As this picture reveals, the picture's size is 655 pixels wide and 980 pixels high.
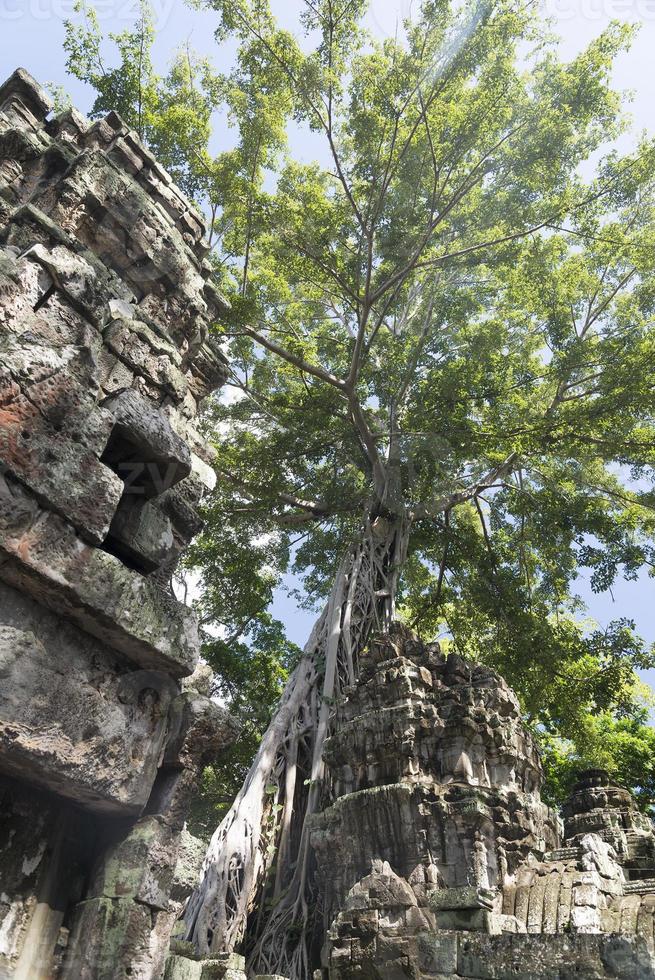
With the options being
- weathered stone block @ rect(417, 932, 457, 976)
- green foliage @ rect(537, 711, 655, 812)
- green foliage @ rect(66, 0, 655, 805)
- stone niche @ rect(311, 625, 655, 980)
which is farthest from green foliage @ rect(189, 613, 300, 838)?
weathered stone block @ rect(417, 932, 457, 976)

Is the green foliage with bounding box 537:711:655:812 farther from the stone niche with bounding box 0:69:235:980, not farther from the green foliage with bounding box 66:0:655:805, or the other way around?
the stone niche with bounding box 0:69:235:980

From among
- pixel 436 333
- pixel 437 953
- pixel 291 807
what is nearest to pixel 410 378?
pixel 436 333

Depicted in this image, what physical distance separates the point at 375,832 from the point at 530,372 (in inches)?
280

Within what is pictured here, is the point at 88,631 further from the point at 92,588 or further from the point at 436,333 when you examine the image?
the point at 436,333

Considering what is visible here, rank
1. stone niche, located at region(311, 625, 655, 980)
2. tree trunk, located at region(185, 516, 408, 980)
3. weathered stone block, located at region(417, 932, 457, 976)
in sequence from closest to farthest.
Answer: weathered stone block, located at region(417, 932, 457, 976) → stone niche, located at region(311, 625, 655, 980) → tree trunk, located at region(185, 516, 408, 980)

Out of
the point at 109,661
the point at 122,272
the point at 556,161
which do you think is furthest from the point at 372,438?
the point at 109,661

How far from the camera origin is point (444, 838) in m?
6.06

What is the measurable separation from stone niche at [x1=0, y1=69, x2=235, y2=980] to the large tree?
5.90 metres

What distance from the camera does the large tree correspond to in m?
8.31

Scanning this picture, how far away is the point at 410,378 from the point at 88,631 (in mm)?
9139

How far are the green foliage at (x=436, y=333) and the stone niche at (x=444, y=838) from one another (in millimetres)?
2980

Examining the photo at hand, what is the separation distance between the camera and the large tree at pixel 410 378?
27.3 feet

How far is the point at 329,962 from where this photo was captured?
16.7 feet

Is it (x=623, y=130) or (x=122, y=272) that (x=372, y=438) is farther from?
(x=122, y=272)
